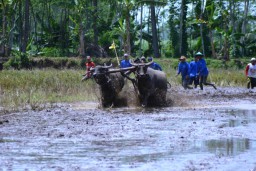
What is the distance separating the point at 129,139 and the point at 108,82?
625cm

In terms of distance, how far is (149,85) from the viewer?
17453mm

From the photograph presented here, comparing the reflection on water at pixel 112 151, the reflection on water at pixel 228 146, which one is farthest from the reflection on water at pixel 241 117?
the reflection on water at pixel 112 151

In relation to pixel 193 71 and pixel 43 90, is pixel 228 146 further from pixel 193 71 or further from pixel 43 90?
pixel 193 71

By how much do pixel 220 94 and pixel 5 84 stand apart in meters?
7.24

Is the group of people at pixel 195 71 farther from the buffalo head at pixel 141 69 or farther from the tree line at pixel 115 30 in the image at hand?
the tree line at pixel 115 30

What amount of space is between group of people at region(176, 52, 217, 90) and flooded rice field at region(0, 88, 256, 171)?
20.3 feet

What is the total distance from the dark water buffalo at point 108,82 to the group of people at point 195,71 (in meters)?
6.29

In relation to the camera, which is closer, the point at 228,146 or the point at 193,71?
the point at 228,146

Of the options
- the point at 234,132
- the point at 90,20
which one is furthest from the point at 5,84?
the point at 90,20

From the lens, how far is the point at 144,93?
691 inches

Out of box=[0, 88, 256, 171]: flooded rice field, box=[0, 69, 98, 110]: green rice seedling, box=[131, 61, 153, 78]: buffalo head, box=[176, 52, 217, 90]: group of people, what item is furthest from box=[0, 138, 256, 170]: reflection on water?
box=[176, 52, 217, 90]: group of people

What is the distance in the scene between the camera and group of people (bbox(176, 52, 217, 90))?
78.2 ft

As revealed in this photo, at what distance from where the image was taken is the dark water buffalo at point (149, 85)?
17.1m

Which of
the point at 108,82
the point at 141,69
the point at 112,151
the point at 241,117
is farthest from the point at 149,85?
the point at 112,151
